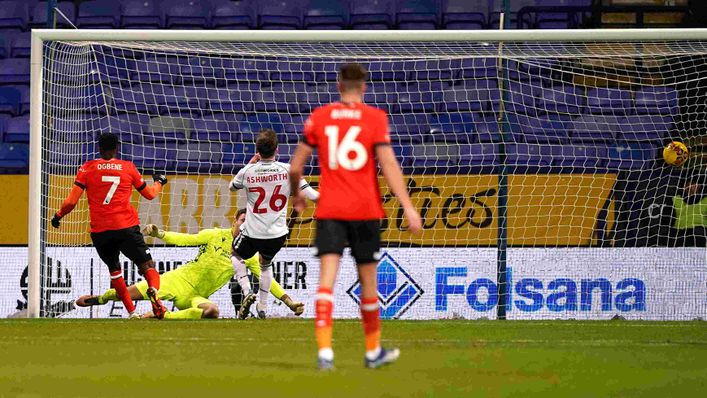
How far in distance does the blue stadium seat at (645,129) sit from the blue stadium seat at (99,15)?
805 centimetres

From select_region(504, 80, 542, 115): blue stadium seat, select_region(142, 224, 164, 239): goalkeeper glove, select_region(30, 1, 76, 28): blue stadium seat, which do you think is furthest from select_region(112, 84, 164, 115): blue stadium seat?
select_region(504, 80, 542, 115): blue stadium seat

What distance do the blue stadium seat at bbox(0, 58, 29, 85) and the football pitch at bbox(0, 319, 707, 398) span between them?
6885mm

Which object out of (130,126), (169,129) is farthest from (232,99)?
(130,126)

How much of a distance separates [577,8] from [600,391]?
11.2 meters

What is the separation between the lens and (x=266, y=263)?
12047 millimetres

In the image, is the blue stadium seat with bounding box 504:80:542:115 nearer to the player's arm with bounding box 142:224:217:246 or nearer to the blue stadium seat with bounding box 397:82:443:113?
the blue stadium seat with bounding box 397:82:443:113

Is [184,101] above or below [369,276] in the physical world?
above

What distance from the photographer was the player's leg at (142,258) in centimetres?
1173

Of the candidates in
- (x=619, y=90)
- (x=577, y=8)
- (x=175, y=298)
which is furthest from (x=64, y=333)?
(x=577, y=8)

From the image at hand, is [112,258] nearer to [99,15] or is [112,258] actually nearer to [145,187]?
[145,187]

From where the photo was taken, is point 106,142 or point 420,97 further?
point 420,97

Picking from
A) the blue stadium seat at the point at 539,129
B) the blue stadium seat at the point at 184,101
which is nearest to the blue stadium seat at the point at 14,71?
the blue stadium seat at the point at 184,101

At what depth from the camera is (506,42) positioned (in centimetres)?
1267

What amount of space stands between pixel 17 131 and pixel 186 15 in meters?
3.48
